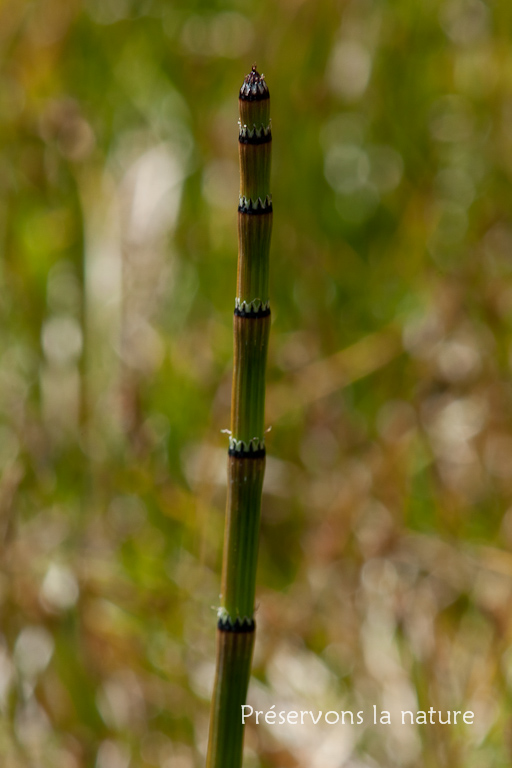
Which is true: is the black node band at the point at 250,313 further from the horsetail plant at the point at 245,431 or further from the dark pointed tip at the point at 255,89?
the dark pointed tip at the point at 255,89

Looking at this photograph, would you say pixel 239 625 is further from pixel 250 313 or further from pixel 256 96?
pixel 256 96

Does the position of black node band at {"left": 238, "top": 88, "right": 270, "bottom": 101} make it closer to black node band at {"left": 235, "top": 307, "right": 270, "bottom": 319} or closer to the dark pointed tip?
the dark pointed tip

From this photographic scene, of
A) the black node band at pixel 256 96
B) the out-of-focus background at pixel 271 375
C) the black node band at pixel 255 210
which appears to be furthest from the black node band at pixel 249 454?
the out-of-focus background at pixel 271 375

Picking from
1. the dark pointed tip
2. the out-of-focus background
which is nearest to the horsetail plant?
the dark pointed tip

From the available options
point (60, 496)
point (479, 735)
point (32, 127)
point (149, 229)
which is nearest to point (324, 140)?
point (149, 229)

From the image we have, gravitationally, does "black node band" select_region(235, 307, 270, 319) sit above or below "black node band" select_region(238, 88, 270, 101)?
below

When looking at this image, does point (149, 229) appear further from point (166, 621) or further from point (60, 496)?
point (166, 621)

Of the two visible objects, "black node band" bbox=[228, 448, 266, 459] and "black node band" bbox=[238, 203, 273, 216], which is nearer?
"black node band" bbox=[238, 203, 273, 216]
